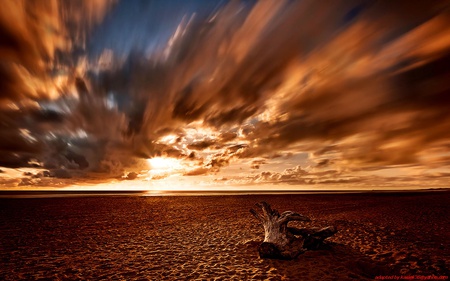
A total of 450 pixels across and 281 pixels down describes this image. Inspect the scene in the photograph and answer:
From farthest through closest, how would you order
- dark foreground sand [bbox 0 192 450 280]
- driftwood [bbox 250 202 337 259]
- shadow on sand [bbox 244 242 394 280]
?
driftwood [bbox 250 202 337 259] < dark foreground sand [bbox 0 192 450 280] < shadow on sand [bbox 244 242 394 280]

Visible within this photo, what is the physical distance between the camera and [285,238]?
33.7 ft

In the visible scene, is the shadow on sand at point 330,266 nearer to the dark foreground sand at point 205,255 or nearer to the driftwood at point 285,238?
the dark foreground sand at point 205,255

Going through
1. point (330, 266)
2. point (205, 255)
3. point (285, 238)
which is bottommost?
point (205, 255)

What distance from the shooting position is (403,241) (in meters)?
12.9

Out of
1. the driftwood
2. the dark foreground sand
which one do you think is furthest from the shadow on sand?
the driftwood

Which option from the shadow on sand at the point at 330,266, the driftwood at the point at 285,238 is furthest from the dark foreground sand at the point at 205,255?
the driftwood at the point at 285,238

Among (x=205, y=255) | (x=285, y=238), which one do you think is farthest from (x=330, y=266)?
(x=205, y=255)

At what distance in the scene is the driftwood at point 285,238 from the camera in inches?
393

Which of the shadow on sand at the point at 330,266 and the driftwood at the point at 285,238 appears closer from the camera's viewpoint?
the shadow on sand at the point at 330,266

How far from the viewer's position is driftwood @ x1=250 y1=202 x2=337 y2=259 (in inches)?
393

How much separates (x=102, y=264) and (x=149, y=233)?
264 inches

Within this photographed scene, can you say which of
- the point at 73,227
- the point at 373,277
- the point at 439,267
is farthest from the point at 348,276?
the point at 73,227

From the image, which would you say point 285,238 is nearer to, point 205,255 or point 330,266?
point 330,266

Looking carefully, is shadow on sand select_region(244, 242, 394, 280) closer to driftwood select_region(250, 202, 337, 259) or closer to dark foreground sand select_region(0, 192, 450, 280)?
dark foreground sand select_region(0, 192, 450, 280)
